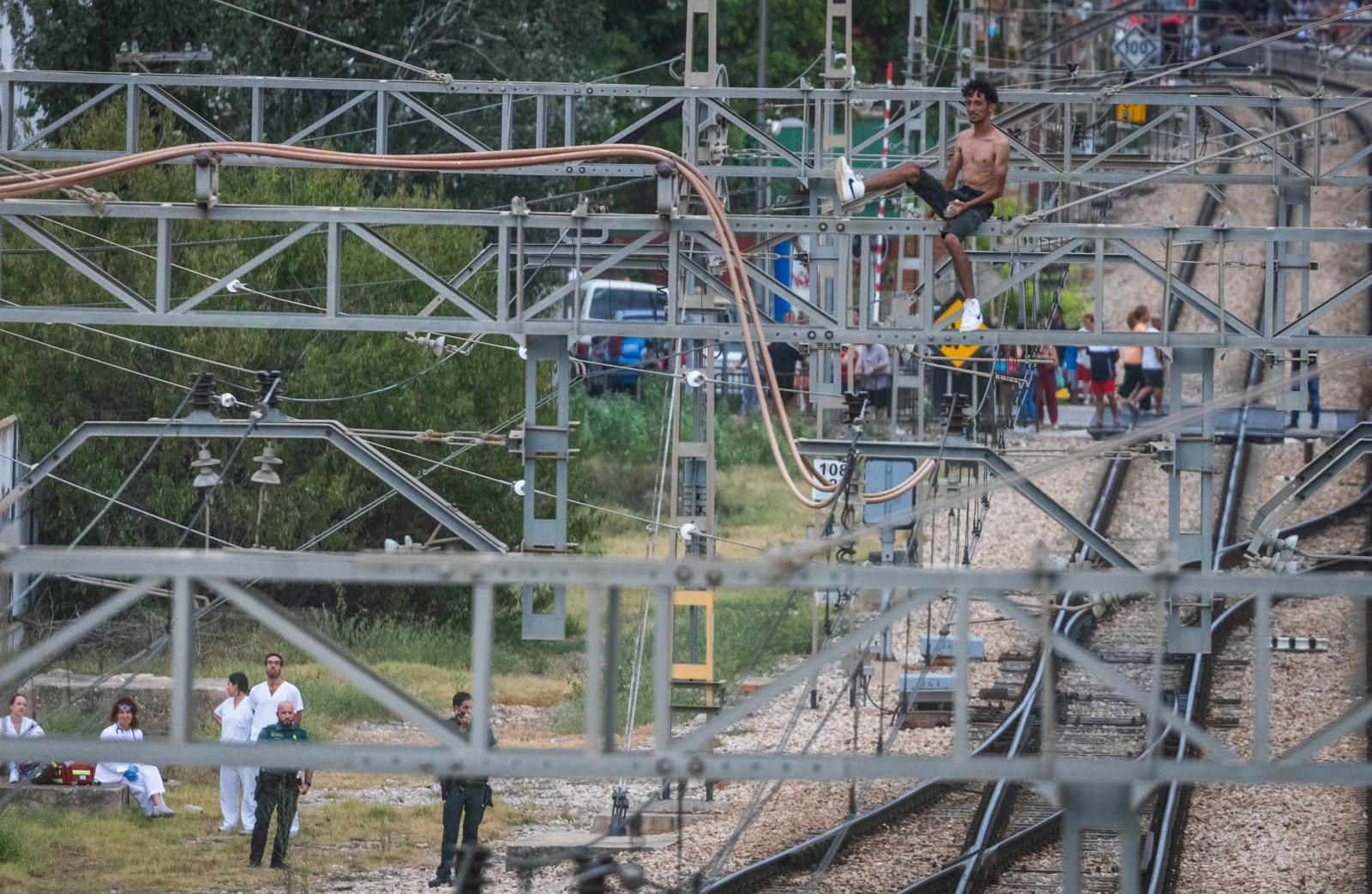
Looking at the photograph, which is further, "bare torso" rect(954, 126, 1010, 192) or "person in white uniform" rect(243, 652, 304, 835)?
"person in white uniform" rect(243, 652, 304, 835)

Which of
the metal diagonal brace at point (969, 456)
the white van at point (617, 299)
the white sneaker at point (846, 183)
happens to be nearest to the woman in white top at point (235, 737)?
the metal diagonal brace at point (969, 456)

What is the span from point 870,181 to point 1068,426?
17.6 m

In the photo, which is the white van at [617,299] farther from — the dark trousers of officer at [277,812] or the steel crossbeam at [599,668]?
the steel crossbeam at [599,668]

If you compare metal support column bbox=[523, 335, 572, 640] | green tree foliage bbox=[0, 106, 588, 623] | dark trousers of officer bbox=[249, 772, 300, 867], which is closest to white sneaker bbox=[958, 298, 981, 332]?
metal support column bbox=[523, 335, 572, 640]

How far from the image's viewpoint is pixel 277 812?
1460 cm

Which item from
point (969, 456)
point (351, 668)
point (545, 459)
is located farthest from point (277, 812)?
point (351, 668)

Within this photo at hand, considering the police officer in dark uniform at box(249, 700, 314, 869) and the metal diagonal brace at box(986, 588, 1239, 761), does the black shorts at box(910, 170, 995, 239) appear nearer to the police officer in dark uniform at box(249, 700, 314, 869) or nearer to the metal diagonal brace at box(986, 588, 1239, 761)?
the metal diagonal brace at box(986, 588, 1239, 761)

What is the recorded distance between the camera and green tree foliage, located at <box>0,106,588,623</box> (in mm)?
21234

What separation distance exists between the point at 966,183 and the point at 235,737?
659 cm

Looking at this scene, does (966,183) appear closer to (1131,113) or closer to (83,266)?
(83,266)

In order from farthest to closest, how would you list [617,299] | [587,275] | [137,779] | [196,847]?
[617,299], [137,779], [196,847], [587,275]

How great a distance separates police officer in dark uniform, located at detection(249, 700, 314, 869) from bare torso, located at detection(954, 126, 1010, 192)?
5879 millimetres

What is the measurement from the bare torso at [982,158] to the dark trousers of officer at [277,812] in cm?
639

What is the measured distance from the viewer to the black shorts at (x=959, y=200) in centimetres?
1212
